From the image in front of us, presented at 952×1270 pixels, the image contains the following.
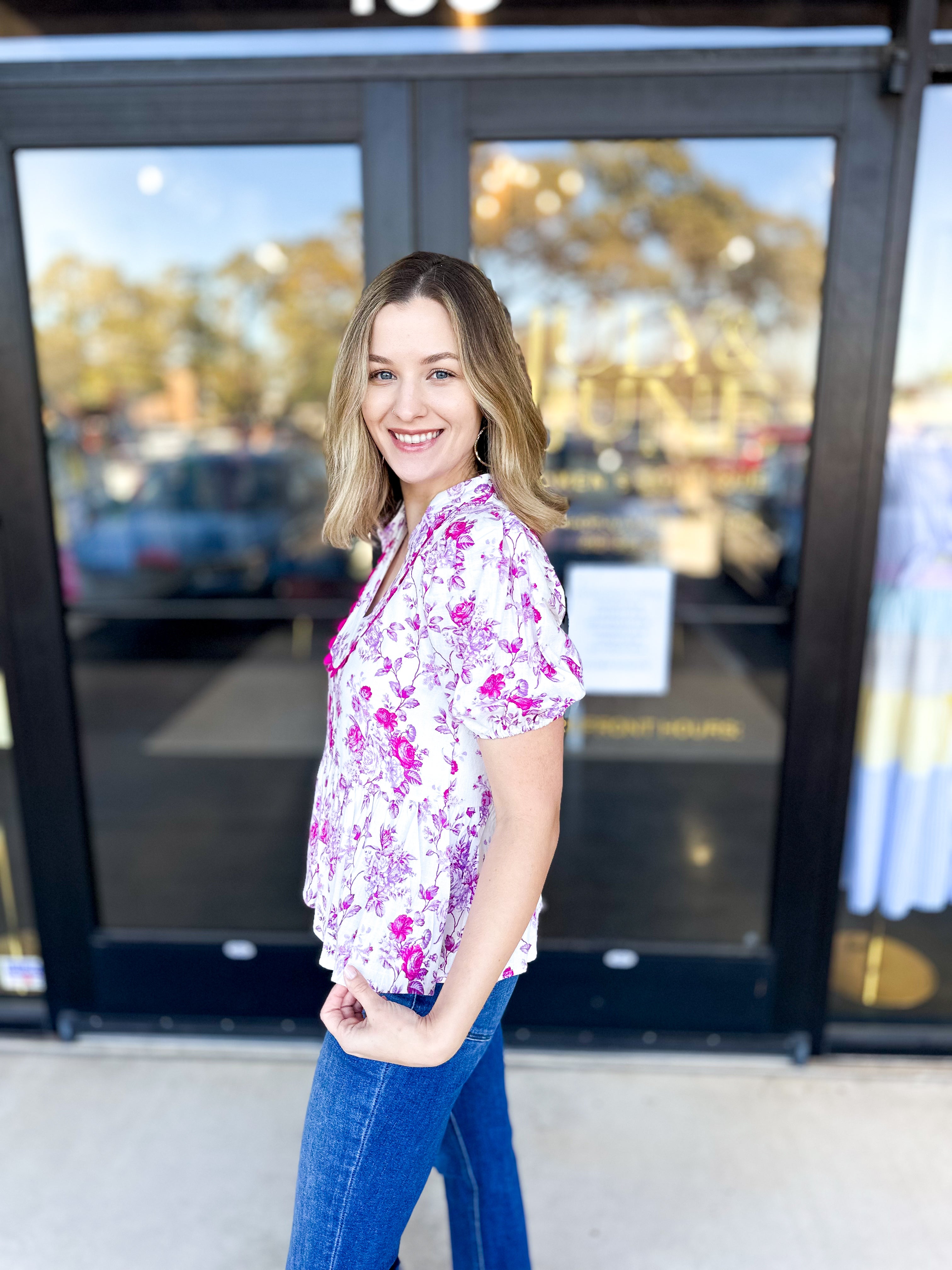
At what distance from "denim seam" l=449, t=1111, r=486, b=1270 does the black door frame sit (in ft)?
2.78

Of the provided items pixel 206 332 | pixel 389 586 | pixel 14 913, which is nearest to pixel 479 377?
pixel 389 586

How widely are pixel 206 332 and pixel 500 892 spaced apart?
7907mm

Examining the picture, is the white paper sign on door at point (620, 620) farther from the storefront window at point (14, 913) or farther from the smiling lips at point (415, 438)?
the storefront window at point (14, 913)

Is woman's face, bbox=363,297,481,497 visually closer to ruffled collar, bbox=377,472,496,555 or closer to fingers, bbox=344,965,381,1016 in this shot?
ruffled collar, bbox=377,472,496,555

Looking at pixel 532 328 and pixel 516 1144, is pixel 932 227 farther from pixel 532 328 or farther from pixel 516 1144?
pixel 516 1144

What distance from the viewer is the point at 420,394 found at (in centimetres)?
105

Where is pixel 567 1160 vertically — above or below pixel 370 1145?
below

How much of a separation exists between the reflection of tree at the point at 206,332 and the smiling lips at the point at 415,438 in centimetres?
655

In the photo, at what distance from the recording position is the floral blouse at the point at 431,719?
926mm

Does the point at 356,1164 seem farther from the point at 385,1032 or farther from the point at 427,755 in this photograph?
the point at 427,755

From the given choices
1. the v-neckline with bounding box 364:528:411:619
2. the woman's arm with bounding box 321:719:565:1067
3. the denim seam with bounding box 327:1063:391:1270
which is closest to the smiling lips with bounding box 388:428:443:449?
the v-neckline with bounding box 364:528:411:619

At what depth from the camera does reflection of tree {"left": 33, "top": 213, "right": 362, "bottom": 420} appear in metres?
7.32

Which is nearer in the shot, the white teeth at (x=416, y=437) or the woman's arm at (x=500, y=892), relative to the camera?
the woman's arm at (x=500, y=892)

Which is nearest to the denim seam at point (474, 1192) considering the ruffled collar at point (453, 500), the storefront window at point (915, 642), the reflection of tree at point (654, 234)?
the ruffled collar at point (453, 500)
